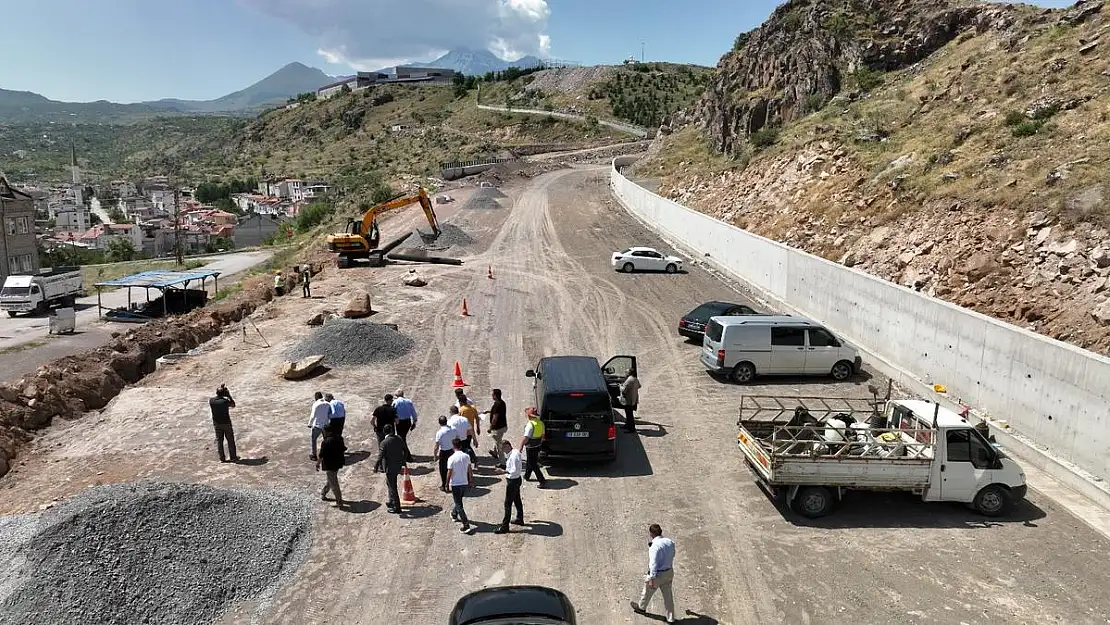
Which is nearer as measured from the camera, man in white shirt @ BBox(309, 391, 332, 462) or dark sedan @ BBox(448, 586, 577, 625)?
dark sedan @ BBox(448, 586, 577, 625)

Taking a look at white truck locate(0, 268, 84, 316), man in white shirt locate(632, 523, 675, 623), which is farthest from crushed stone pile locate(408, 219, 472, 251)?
man in white shirt locate(632, 523, 675, 623)

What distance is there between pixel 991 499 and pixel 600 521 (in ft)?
21.2

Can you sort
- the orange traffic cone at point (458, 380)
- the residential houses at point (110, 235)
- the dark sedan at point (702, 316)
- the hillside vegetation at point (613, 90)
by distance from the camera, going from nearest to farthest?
the orange traffic cone at point (458, 380), the dark sedan at point (702, 316), the hillside vegetation at point (613, 90), the residential houses at point (110, 235)

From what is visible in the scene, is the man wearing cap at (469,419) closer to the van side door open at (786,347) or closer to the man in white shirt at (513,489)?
the man in white shirt at (513,489)

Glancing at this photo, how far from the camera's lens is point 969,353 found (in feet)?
50.8

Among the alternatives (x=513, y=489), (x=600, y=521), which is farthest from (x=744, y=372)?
(x=513, y=489)

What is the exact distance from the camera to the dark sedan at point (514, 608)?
745 cm

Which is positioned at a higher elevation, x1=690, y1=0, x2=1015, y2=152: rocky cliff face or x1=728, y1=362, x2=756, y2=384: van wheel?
x1=690, y1=0, x2=1015, y2=152: rocky cliff face

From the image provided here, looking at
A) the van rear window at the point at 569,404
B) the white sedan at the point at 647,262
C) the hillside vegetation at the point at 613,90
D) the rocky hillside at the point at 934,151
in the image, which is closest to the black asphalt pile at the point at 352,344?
the van rear window at the point at 569,404

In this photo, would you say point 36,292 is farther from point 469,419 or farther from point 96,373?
point 469,419

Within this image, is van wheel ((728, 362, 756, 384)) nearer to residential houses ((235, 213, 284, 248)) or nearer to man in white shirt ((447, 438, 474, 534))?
man in white shirt ((447, 438, 474, 534))

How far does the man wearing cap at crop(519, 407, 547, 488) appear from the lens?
1256 cm

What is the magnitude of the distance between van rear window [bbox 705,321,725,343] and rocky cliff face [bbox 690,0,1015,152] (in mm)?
31538

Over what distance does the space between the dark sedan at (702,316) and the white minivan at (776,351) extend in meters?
3.04
